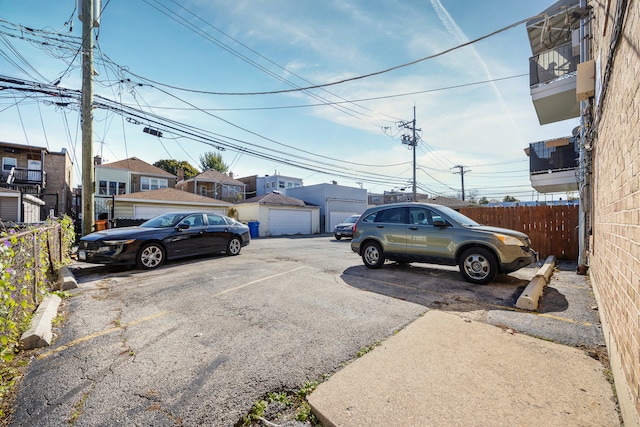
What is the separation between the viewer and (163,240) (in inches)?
297

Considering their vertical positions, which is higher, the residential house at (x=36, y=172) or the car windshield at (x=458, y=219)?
the residential house at (x=36, y=172)

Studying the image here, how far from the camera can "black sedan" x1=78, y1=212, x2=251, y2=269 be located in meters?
6.76

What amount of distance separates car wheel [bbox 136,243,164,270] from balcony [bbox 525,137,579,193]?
17.1 meters

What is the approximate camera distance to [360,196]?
32031mm

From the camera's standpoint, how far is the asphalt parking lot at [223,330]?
7.30 feet

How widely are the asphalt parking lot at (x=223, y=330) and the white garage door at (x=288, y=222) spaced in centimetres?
1711

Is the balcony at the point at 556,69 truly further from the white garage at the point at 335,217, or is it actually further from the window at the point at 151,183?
the window at the point at 151,183

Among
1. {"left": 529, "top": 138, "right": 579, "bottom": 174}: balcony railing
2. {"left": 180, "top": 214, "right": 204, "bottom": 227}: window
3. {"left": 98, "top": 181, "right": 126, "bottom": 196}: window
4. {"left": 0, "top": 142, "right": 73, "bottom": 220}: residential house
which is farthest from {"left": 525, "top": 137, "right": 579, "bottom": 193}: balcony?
{"left": 98, "top": 181, "right": 126, "bottom": 196}: window

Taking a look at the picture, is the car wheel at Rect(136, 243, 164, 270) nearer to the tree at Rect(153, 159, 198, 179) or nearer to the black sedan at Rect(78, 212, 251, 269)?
the black sedan at Rect(78, 212, 251, 269)

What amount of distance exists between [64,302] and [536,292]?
25.4ft

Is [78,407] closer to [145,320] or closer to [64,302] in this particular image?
[145,320]

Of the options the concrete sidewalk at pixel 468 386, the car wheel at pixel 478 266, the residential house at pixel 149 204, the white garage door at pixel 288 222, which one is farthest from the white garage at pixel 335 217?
the concrete sidewalk at pixel 468 386

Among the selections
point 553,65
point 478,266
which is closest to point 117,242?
point 478,266

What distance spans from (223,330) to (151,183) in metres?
32.8
